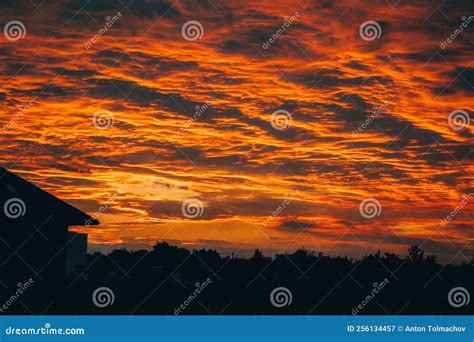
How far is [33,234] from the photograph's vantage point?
19438 millimetres

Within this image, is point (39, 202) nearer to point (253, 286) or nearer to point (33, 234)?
point (33, 234)

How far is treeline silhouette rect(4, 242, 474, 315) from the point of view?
2044cm

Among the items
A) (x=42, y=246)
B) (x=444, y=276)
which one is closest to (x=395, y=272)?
(x=444, y=276)

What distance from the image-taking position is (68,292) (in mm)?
19516

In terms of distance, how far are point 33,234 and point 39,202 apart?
1075mm

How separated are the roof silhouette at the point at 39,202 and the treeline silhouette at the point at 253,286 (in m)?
1.82

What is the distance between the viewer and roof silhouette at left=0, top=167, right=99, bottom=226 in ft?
63.8

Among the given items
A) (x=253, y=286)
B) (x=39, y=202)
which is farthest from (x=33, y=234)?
(x=253, y=286)

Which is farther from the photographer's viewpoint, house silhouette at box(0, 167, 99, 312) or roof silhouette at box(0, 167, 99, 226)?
roof silhouette at box(0, 167, 99, 226)

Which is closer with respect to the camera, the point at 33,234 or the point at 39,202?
the point at 33,234

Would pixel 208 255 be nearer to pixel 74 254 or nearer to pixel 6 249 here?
pixel 74 254

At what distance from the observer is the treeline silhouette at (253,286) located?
2044 cm

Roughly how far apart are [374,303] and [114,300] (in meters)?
9.09

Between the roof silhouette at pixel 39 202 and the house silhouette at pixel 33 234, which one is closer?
the house silhouette at pixel 33 234
